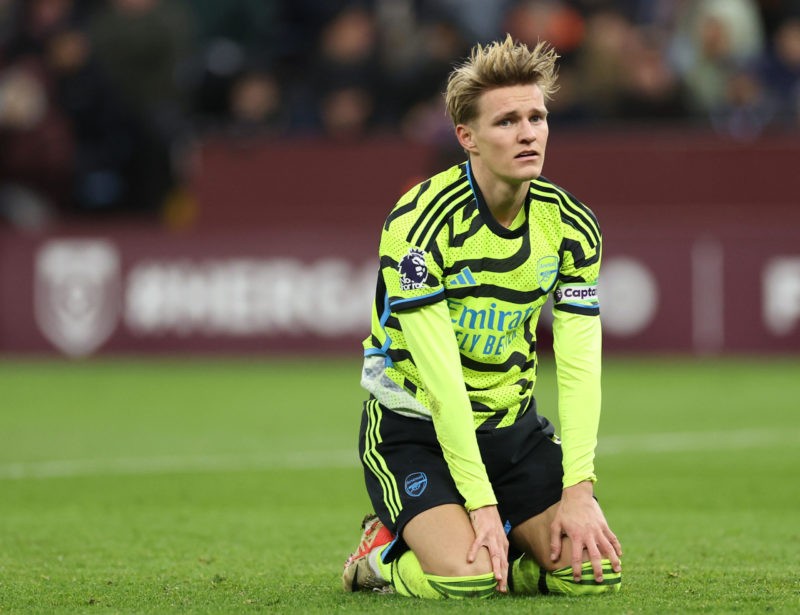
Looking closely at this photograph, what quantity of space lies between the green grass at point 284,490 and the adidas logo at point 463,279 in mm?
1063

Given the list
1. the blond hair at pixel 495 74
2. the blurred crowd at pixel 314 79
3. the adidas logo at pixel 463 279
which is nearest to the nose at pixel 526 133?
the blond hair at pixel 495 74

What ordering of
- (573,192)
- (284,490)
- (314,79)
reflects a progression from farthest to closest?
(314,79)
(573,192)
(284,490)

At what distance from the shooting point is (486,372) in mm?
5633

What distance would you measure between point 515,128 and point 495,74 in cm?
19

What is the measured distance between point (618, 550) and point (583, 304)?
86cm

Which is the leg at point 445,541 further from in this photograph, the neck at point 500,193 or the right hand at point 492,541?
the neck at point 500,193

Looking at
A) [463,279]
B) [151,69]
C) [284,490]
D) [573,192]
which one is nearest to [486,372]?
[463,279]

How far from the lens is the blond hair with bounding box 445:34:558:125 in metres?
5.28

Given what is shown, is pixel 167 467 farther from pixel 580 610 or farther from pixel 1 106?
pixel 1 106

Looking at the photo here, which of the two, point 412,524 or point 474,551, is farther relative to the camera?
point 412,524

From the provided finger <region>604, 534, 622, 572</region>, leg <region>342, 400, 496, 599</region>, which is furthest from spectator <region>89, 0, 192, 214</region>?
finger <region>604, 534, 622, 572</region>

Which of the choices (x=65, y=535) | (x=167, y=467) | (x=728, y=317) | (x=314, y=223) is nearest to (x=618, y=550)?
(x=65, y=535)

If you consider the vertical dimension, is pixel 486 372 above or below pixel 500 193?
below

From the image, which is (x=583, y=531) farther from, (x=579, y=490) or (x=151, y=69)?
(x=151, y=69)
